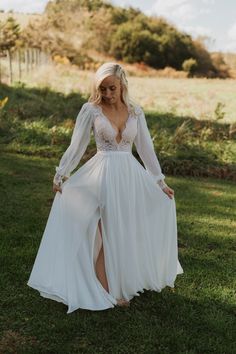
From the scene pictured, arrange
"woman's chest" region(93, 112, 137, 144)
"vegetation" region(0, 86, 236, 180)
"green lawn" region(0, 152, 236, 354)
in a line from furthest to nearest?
"vegetation" region(0, 86, 236, 180), "woman's chest" region(93, 112, 137, 144), "green lawn" region(0, 152, 236, 354)

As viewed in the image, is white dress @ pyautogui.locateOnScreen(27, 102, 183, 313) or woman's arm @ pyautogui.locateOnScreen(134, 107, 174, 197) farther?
woman's arm @ pyautogui.locateOnScreen(134, 107, 174, 197)

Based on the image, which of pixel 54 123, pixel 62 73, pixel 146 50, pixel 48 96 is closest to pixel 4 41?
pixel 62 73

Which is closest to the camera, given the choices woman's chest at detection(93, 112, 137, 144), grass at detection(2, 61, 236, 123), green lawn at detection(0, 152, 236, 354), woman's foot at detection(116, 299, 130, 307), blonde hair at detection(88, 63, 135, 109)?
green lawn at detection(0, 152, 236, 354)

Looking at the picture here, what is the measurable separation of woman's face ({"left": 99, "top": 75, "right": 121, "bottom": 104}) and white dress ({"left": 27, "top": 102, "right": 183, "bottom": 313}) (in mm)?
124

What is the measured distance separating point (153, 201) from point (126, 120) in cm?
69

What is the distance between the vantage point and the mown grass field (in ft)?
12.0

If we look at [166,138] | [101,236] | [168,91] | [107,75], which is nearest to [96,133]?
[107,75]

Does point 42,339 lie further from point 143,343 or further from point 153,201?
point 153,201

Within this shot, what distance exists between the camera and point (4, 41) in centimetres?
1836

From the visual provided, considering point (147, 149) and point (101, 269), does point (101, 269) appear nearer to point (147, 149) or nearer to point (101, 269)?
point (101, 269)

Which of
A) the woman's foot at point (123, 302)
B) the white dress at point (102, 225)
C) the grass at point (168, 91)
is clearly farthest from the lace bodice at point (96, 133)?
the grass at point (168, 91)

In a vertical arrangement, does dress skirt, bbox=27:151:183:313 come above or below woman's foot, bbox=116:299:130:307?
above

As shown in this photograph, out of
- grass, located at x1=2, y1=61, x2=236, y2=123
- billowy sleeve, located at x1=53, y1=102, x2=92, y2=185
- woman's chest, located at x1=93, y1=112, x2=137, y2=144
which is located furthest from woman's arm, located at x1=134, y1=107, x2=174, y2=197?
grass, located at x1=2, y1=61, x2=236, y2=123

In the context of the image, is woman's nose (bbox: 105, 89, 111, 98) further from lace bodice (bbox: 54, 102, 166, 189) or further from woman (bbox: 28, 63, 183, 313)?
lace bodice (bbox: 54, 102, 166, 189)
